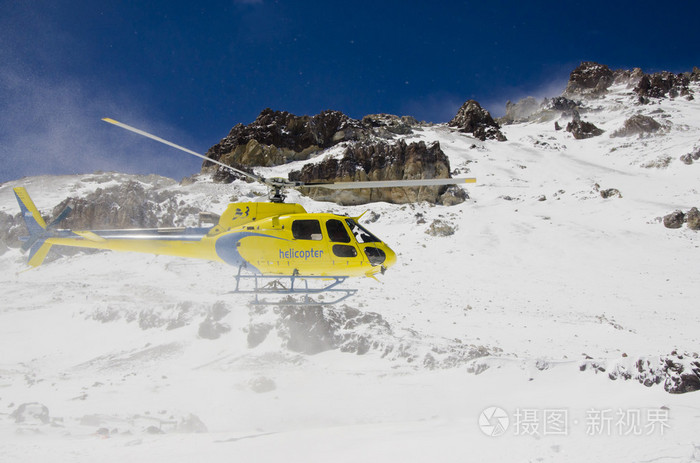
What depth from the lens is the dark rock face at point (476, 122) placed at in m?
64.2

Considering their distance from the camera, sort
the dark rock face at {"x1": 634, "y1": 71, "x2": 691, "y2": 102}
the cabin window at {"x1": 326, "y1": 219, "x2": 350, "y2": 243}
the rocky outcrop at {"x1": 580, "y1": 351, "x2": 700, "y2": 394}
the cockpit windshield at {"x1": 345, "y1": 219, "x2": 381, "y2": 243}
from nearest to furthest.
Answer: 1. the rocky outcrop at {"x1": 580, "y1": 351, "x2": 700, "y2": 394}
2. the cabin window at {"x1": 326, "y1": 219, "x2": 350, "y2": 243}
3. the cockpit windshield at {"x1": 345, "y1": 219, "x2": 381, "y2": 243}
4. the dark rock face at {"x1": 634, "y1": 71, "x2": 691, "y2": 102}

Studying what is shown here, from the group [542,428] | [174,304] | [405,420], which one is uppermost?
[174,304]

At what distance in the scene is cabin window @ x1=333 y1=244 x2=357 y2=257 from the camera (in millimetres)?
9219

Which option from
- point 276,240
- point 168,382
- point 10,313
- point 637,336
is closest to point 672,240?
point 637,336

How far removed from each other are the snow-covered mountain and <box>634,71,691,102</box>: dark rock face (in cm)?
5257

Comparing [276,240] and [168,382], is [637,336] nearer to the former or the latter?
[276,240]

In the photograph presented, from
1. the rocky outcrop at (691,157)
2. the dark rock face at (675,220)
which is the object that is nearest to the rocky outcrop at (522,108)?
the rocky outcrop at (691,157)

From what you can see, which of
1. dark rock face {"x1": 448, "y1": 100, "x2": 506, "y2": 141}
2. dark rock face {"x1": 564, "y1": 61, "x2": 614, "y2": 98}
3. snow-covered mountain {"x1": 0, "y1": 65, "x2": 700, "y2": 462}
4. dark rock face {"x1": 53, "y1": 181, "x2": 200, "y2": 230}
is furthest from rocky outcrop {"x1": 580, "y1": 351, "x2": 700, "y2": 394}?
dark rock face {"x1": 564, "y1": 61, "x2": 614, "y2": 98}

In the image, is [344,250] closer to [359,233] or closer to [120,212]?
[359,233]

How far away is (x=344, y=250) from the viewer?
9.26m

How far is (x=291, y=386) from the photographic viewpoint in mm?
11188

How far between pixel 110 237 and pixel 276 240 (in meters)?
5.55

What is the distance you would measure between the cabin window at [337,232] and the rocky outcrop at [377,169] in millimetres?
26188

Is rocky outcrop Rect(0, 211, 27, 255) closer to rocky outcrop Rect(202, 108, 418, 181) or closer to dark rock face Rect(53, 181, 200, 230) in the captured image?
dark rock face Rect(53, 181, 200, 230)
